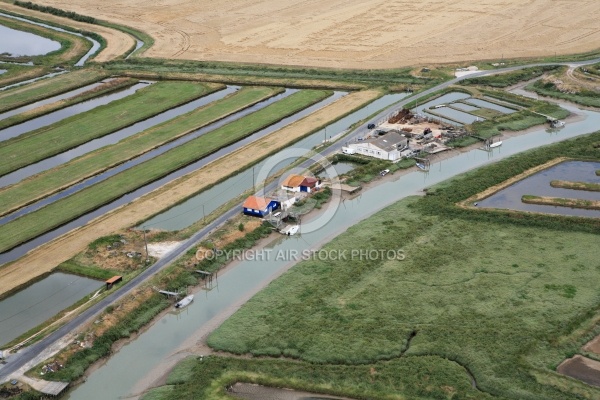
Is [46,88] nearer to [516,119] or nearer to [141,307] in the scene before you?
[141,307]

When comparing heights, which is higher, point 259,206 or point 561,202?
point 259,206

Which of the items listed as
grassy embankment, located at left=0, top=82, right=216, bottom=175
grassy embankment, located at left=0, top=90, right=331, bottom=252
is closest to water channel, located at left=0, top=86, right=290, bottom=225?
grassy embankment, located at left=0, top=82, right=216, bottom=175

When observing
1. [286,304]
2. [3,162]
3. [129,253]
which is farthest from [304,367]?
[3,162]

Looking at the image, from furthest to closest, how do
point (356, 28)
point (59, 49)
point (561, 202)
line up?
point (356, 28), point (59, 49), point (561, 202)

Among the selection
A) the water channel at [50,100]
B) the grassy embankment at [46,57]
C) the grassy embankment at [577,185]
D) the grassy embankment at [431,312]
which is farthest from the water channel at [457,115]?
the grassy embankment at [46,57]

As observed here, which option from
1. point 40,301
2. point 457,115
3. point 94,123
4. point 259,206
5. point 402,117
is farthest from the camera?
→ point 457,115

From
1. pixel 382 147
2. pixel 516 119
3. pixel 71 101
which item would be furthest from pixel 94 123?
pixel 516 119

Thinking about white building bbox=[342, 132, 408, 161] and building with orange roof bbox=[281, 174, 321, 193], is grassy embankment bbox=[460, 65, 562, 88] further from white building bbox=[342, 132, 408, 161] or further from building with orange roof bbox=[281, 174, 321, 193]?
building with orange roof bbox=[281, 174, 321, 193]
